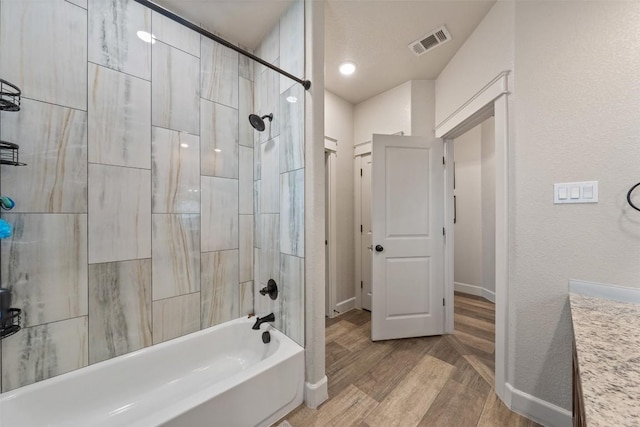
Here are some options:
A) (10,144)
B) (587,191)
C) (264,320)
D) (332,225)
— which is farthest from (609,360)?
(10,144)

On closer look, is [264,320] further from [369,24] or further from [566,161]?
[369,24]

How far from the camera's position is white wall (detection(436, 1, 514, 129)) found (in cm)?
150

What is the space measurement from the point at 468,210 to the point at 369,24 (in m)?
2.97

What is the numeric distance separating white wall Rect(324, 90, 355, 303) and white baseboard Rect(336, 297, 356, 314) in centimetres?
4

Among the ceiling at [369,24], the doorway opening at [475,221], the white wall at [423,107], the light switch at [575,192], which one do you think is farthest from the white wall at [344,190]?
the light switch at [575,192]

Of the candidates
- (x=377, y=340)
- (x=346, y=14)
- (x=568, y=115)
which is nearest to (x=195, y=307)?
(x=377, y=340)

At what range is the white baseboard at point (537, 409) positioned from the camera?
128cm

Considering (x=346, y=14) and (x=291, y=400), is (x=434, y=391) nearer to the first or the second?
(x=291, y=400)

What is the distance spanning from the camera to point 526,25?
138 centimetres

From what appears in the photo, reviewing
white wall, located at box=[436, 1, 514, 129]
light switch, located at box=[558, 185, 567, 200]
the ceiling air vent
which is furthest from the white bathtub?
the ceiling air vent

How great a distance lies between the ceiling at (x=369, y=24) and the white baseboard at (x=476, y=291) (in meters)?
2.97

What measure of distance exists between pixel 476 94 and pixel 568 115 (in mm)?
679

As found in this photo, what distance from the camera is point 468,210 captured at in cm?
357

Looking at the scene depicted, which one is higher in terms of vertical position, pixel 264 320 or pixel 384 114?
pixel 384 114
